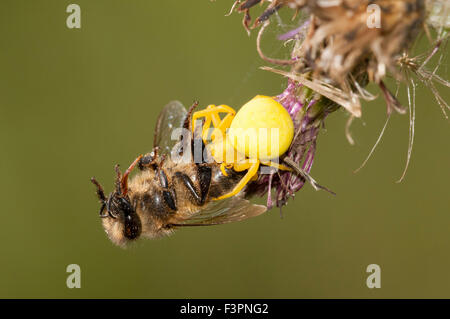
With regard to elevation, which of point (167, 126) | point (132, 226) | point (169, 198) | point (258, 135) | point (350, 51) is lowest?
point (132, 226)

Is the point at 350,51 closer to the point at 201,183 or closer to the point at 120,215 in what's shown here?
the point at 201,183

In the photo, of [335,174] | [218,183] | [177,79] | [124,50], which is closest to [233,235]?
[335,174]

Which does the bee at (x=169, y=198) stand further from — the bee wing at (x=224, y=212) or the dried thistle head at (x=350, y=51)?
the dried thistle head at (x=350, y=51)

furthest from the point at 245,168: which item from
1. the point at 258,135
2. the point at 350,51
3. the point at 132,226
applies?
the point at 350,51

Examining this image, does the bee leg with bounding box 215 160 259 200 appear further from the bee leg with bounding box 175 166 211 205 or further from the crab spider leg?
the bee leg with bounding box 175 166 211 205

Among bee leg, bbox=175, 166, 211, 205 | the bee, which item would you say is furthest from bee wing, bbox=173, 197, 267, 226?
bee leg, bbox=175, 166, 211, 205

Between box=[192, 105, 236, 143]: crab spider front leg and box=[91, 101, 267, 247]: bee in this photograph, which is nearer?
box=[192, 105, 236, 143]: crab spider front leg
